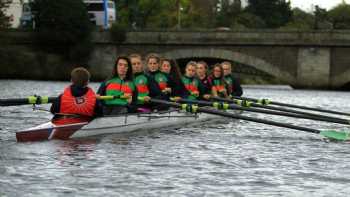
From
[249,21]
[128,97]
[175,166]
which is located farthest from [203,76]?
[249,21]

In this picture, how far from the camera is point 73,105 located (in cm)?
1513

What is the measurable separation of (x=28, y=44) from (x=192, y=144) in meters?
45.9

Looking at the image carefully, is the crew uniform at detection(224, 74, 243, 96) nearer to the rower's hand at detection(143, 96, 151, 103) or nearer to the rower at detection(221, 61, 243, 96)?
the rower at detection(221, 61, 243, 96)

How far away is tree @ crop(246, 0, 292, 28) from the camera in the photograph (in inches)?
3974

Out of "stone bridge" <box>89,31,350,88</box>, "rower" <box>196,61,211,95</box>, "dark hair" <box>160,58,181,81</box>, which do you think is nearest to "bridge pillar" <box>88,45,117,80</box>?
"stone bridge" <box>89,31,350,88</box>

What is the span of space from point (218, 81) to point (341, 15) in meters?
76.5

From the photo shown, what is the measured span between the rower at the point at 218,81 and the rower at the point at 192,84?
1.27 m

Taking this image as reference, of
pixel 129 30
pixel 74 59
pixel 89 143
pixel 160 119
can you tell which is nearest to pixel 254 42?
pixel 129 30

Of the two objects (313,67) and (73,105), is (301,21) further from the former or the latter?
(73,105)

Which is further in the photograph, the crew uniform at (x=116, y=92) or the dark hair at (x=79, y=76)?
the crew uniform at (x=116, y=92)

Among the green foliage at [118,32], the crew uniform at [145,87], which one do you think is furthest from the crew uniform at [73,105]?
the green foliage at [118,32]

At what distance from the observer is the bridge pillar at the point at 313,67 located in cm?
5450

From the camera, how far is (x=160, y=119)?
18.5 meters

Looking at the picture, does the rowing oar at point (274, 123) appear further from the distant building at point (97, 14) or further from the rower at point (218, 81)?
the distant building at point (97, 14)
